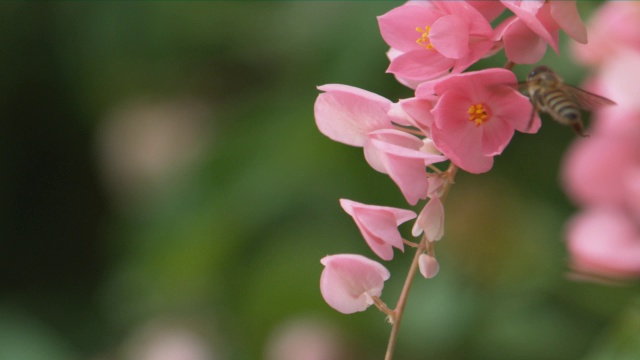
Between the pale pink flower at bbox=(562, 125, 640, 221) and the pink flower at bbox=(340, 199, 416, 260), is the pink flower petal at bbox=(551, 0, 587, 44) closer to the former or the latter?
the pink flower at bbox=(340, 199, 416, 260)

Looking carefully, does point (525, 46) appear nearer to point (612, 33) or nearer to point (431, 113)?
point (431, 113)

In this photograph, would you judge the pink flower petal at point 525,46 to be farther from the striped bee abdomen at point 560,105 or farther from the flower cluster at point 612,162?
the flower cluster at point 612,162

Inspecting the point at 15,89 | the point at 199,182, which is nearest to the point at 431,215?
the point at 199,182

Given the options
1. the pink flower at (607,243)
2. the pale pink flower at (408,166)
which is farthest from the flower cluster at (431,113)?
the pink flower at (607,243)

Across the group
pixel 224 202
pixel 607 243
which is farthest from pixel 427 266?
pixel 224 202

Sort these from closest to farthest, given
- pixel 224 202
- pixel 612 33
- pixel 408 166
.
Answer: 1. pixel 408 166
2. pixel 612 33
3. pixel 224 202

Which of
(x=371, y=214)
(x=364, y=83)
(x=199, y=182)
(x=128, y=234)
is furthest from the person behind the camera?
(x=128, y=234)

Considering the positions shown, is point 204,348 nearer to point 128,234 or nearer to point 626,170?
point 128,234
